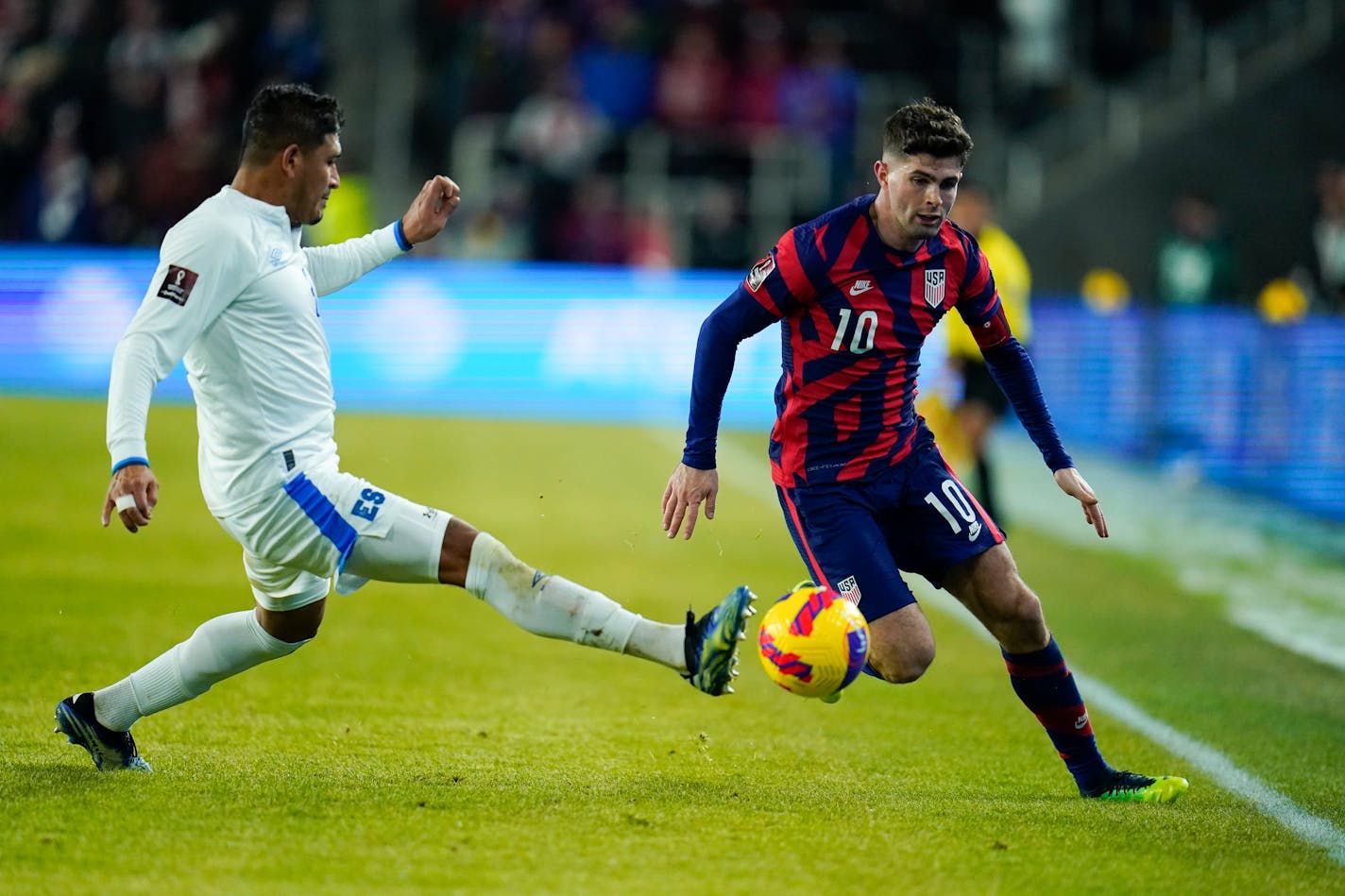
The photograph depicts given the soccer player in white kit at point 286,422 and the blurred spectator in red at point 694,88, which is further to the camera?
the blurred spectator in red at point 694,88

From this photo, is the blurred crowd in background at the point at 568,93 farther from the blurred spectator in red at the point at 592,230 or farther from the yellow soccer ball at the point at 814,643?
the yellow soccer ball at the point at 814,643

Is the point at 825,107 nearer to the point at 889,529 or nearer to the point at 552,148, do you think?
the point at 552,148

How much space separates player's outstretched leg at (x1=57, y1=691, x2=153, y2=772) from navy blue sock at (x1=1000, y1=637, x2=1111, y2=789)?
296 centimetres

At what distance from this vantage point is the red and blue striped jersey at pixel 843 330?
17.5 feet

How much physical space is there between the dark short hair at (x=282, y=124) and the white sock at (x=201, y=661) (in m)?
1.55

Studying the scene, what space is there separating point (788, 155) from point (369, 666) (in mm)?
15039

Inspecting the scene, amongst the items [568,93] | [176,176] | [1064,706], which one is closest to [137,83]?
[176,176]

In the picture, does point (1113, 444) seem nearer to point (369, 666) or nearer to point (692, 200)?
point (692, 200)

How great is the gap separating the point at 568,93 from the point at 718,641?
54.6ft

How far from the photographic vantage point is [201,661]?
17.9 ft

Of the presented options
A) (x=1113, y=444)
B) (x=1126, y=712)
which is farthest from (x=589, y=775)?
(x=1113, y=444)

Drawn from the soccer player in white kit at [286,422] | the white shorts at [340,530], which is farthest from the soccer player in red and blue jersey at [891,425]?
the white shorts at [340,530]

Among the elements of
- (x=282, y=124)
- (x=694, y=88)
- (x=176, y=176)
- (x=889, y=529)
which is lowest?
(x=889, y=529)

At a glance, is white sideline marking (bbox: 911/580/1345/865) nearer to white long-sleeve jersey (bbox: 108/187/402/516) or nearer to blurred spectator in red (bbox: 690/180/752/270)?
white long-sleeve jersey (bbox: 108/187/402/516)
